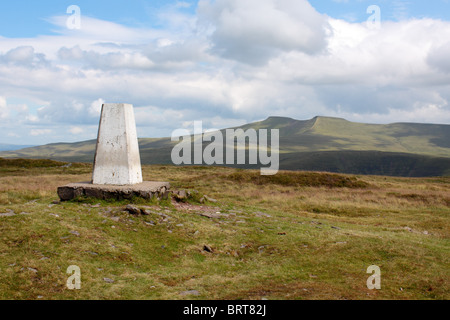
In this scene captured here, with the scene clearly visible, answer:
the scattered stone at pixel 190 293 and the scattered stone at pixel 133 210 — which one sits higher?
the scattered stone at pixel 133 210

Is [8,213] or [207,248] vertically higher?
[8,213]

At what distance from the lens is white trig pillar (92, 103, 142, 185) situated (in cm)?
1620

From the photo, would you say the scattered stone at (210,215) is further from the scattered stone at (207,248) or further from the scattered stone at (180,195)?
the scattered stone at (207,248)

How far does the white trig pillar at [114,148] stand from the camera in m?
16.2

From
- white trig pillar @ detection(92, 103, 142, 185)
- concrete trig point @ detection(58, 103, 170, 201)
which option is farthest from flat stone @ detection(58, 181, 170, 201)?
white trig pillar @ detection(92, 103, 142, 185)

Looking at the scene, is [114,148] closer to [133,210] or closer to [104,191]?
[104,191]

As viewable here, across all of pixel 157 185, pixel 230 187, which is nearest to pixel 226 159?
pixel 230 187

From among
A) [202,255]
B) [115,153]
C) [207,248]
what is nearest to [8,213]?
[115,153]

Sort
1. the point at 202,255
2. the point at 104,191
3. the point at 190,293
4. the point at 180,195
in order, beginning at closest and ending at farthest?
1. the point at 190,293
2. the point at 202,255
3. the point at 104,191
4. the point at 180,195

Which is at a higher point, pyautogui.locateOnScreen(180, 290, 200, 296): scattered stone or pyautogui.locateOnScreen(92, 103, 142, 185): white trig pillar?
pyautogui.locateOnScreen(92, 103, 142, 185): white trig pillar

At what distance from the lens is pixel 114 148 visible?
643 inches

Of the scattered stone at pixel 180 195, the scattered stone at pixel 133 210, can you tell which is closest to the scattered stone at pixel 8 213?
the scattered stone at pixel 133 210

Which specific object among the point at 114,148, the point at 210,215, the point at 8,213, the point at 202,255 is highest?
the point at 114,148

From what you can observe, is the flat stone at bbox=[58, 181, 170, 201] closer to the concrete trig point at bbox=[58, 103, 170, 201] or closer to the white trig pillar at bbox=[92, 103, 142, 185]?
the concrete trig point at bbox=[58, 103, 170, 201]
